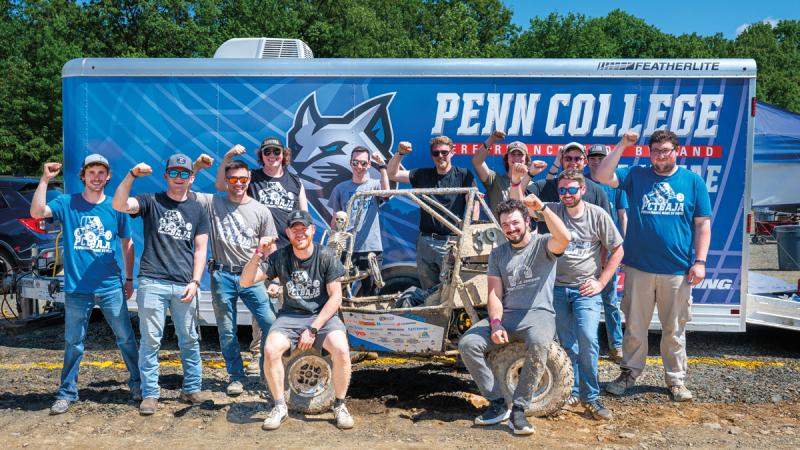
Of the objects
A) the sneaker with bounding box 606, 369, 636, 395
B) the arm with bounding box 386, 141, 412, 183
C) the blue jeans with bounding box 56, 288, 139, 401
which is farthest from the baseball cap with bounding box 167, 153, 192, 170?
the sneaker with bounding box 606, 369, 636, 395

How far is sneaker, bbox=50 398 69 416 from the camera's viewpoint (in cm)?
520

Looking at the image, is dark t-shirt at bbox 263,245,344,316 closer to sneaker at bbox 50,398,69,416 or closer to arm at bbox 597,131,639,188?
sneaker at bbox 50,398,69,416

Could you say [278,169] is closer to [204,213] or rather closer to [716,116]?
[204,213]

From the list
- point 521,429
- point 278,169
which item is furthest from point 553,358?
point 278,169

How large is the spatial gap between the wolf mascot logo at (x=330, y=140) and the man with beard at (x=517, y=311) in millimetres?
2339

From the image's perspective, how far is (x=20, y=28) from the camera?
27.0 m

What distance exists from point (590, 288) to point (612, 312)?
117 centimetres

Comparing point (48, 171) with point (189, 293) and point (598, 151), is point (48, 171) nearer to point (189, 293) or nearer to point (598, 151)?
point (189, 293)

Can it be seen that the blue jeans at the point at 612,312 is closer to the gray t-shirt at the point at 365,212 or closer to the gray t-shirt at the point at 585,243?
the gray t-shirt at the point at 585,243

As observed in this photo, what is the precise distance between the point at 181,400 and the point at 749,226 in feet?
17.2

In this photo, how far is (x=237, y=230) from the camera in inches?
218

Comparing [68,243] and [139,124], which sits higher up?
[139,124]

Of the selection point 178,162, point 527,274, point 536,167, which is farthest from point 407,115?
point 527,274

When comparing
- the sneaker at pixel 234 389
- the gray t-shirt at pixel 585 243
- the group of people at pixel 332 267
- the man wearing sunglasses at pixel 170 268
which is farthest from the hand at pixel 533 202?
the sneaker at pixel 234 389
